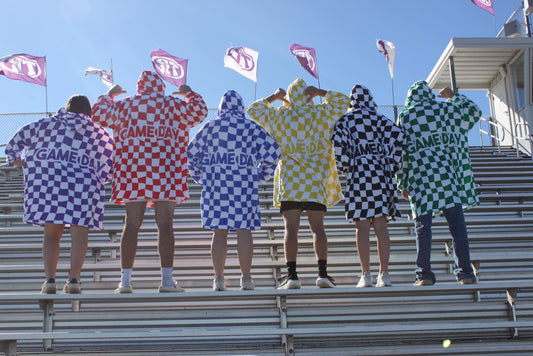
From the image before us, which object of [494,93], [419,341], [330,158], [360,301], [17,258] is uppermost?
[494,93]

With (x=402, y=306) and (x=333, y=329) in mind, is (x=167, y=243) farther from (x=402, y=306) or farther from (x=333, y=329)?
(x=402, y=306)

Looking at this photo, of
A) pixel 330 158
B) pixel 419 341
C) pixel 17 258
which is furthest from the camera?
pixel 17 258

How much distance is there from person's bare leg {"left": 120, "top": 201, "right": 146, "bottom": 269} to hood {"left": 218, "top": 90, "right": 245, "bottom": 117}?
3.02 ft

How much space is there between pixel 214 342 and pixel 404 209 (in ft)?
10.2

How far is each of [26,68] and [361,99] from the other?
7692 mm

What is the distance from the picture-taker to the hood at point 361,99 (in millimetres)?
3863

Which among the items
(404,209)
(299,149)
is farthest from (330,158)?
(404,209)

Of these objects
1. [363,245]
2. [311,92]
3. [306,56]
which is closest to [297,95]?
[311,92]

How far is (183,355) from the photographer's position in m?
3.18

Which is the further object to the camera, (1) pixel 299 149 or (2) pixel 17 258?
(2) pixel 17 258

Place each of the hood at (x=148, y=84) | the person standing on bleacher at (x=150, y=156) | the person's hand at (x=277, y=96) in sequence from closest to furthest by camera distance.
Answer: the person standing on bleacher at (x=150, y=156), the hood at (x=148, y=84), the person's hand at (x=277, y=96)

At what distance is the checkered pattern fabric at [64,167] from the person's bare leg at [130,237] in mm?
269

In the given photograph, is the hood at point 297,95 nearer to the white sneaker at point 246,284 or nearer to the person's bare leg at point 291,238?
the person's bare leg at point 291,238

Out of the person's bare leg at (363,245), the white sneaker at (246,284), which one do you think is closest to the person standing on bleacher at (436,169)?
the person's bare leg at (363,245)
